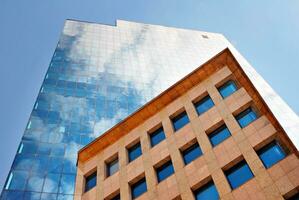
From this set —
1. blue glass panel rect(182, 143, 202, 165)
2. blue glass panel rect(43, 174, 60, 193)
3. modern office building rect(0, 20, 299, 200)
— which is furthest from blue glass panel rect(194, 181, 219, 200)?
blue glass panel rect(43, 174, 60, 193)

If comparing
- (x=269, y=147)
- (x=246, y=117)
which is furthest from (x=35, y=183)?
(x=269, y=147)

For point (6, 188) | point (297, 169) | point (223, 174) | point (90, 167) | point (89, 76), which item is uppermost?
point (89, 76)

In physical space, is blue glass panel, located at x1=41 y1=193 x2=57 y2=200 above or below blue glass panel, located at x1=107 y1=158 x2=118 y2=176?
above

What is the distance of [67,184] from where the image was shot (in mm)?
50719

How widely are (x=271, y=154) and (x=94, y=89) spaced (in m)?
54.2

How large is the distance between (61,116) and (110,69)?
2530 cm

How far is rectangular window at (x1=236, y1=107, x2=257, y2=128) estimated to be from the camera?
25.1 m

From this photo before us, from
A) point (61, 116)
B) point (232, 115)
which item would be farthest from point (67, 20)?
point (232, 115)

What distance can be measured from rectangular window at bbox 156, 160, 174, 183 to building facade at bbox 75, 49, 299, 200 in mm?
73

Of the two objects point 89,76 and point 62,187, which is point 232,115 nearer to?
point 62,187

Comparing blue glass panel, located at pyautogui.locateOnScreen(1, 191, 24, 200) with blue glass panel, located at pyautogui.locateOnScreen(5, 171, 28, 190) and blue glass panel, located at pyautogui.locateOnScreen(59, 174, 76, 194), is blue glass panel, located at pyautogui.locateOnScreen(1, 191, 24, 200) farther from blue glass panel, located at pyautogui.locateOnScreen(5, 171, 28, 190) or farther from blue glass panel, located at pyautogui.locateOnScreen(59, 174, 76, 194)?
blue glass panel, located at pyautogui.locateOnScreen(59, 174, 76, 194)

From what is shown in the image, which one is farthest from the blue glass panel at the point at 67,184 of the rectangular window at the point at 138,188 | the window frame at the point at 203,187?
the window frame at the point at 203,187

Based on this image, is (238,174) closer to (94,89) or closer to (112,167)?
(112,167)

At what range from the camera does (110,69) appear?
84.6 meters
